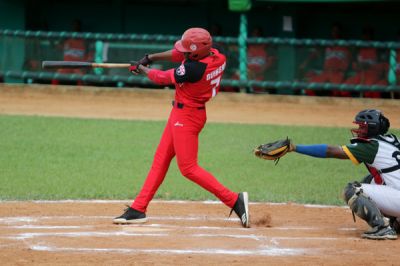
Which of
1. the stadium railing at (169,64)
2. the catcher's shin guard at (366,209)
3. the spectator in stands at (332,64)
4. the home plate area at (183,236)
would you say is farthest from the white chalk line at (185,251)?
the spectator in stands at (332,64)

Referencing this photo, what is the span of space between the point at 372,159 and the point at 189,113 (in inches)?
62.5

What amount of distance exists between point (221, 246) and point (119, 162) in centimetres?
522

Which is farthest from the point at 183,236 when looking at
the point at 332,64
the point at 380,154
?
the point at 332,64

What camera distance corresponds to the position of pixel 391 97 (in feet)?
60.8

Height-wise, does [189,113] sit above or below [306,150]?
above

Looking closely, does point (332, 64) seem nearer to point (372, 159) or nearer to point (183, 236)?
point (372, 159)

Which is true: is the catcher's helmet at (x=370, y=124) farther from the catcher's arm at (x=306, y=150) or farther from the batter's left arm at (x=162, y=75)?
the batter's left arm at (x=162, y=75)

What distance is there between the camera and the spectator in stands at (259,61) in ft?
60.9

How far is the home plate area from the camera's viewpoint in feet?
22.4

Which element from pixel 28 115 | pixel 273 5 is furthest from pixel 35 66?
pixel 273 5

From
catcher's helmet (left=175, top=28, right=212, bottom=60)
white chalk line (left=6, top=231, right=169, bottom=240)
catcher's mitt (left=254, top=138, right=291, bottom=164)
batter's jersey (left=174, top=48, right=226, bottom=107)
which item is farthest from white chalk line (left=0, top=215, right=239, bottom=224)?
catcher's helmet (left=175, top=28, right=212, bottom=60)

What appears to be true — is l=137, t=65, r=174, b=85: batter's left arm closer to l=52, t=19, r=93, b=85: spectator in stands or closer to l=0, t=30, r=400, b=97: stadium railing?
l=0, t=30, r=400, b=97: stadium railing

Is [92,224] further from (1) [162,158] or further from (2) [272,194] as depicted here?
(2) [272,194]

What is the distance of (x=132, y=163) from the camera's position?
1225cm
